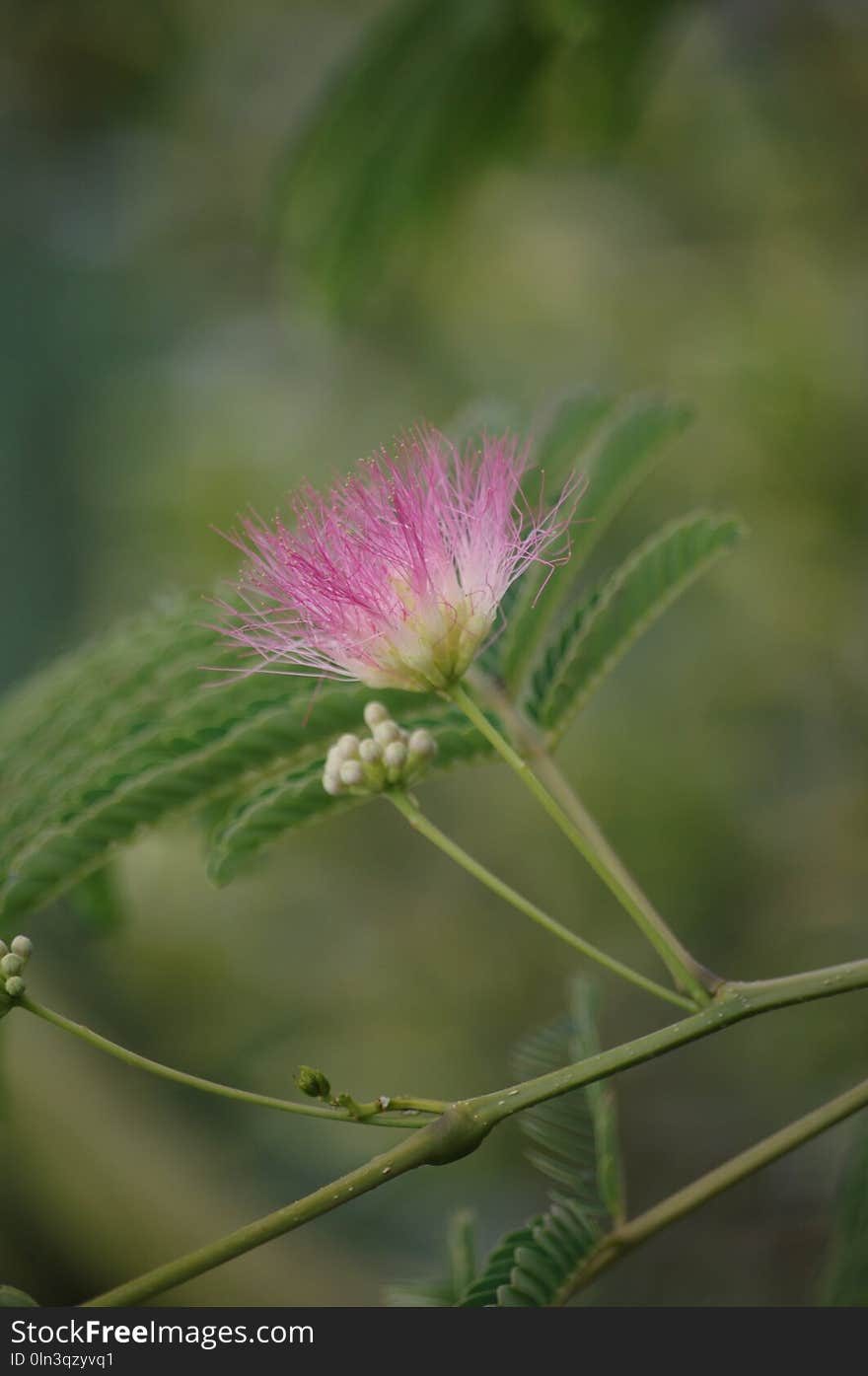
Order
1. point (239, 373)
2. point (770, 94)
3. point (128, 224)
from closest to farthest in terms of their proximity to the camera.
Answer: point (770, 94) → point (239, 373) → point (128, 224)

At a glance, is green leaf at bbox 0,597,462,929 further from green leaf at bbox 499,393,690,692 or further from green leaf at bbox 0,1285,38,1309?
green leaf at bbox 0,1285,38,1309

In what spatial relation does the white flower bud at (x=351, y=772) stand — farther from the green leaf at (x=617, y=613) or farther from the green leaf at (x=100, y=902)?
the green leaf at (x=100, y=902)

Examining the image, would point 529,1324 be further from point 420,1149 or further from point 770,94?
point 770,94

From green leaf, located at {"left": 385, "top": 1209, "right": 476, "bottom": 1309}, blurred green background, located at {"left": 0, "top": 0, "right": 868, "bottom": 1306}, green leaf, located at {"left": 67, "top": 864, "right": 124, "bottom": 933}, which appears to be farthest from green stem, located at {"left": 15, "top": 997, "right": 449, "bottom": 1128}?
blurred green background, located at {"left": 0, "top": 0, "right": 868, "bottom": 1306}

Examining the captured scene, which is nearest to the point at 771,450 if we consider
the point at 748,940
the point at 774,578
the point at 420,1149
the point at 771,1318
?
the point at 774,578

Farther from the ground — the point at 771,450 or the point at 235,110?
the point at 235,110

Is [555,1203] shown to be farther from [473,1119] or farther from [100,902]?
[100,902]
